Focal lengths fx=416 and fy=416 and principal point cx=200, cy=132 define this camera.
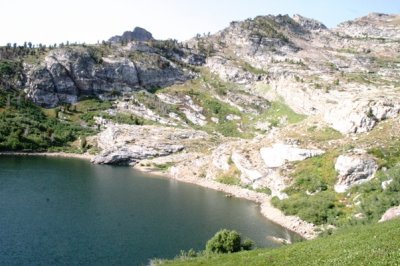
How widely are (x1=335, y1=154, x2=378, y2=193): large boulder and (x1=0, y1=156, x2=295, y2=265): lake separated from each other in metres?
22.5

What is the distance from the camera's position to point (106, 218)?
100 metres

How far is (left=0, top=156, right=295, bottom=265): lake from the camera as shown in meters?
76.2

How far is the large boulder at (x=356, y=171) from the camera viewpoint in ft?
360

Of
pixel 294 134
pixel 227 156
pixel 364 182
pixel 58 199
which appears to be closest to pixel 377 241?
pixel 364 182

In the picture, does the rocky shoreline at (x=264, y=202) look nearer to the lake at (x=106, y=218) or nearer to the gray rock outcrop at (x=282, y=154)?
the lake at (x=106, y=218)

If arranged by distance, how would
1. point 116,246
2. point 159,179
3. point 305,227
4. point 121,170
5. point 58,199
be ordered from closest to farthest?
point 116,246
point 305,227
point 58,199
point 159,179
point 121,170

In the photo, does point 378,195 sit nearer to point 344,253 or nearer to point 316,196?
point 316,196

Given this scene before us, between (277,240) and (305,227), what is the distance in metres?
13.1

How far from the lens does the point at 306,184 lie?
Result: 120375 millimetres

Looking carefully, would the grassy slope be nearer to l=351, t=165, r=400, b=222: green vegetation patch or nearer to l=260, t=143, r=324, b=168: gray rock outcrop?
l=351, t=165, r=400, b=222: green vegetation patch

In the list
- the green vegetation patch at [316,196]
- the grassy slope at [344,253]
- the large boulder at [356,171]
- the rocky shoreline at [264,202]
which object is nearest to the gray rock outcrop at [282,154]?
the green vegetation patch at [316,196]

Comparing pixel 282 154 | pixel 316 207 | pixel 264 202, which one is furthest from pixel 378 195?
pixel 282 154

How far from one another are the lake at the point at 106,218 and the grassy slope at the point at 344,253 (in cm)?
2633

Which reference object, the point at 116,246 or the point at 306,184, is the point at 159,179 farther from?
the point at 116,246
